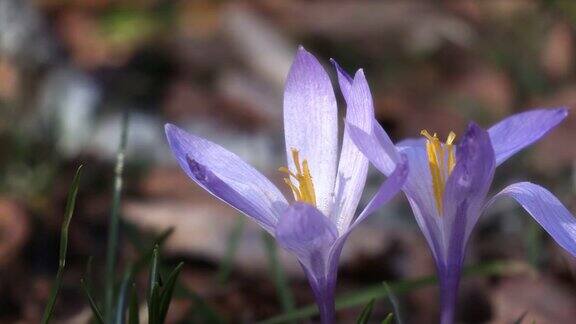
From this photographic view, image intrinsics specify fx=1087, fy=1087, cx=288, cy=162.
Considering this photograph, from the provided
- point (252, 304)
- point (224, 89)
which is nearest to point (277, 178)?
point (252, 304)

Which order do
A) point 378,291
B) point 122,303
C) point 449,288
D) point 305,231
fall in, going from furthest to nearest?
1. point 378,291
2. point 122,303
3. point 449,288
4. point 305,231

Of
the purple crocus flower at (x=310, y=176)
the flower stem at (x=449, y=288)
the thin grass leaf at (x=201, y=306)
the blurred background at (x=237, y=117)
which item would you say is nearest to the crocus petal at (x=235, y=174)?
the purple crocus flower at (x=310, y=176)

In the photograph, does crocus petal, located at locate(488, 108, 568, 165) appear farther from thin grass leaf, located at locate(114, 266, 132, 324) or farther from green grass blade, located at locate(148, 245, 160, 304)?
thin grass leaf, located at locate(114, 266, 132, 324)

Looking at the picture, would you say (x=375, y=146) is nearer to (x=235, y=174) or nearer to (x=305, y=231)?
(x=305, y=231)

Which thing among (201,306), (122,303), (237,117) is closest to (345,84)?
(122,303)

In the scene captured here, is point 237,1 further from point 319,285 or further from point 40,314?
point 319,285

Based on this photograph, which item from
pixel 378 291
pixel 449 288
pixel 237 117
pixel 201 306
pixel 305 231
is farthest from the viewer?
pixel 237 117

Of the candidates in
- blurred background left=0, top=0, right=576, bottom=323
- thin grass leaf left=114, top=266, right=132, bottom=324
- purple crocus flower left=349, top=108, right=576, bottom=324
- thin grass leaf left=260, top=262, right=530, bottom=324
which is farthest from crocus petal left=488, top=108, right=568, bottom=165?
blurred background left=0, top=0, right=576, bottom=323

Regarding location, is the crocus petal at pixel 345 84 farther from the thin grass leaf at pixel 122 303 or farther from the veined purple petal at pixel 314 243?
the thin grass leaf at pixel 122 303
